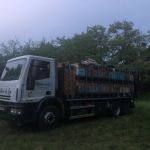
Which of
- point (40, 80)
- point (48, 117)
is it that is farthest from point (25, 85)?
point (48, 117)

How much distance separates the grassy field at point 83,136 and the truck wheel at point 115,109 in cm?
146

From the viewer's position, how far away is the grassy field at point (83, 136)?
8.56m

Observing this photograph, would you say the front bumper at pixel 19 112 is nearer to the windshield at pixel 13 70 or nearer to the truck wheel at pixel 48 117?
the truck wheel at pixel 48 117

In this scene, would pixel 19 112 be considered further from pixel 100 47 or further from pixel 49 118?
pixel 100 47

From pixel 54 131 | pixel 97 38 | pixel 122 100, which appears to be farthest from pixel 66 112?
pixel 97 38

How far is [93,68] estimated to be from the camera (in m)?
12.5

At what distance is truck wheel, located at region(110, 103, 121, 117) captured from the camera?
46.2 ft

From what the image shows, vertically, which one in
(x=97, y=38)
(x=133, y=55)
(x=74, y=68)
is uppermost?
(x=97, y=38)

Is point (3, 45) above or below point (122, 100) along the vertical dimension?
above

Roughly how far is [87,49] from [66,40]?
319 centimetres

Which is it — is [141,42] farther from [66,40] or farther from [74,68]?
[74,68]

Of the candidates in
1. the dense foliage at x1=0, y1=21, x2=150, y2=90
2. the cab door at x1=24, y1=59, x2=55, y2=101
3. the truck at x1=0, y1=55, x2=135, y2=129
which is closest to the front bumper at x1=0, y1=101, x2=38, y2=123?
the truck at x1=0, y1=55, x2=135, y2=129

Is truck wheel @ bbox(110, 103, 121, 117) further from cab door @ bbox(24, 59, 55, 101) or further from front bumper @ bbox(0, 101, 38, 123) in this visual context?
front bumper @ bbox(0, 101, 38, 123)

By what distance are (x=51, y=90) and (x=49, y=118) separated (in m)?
1.04
